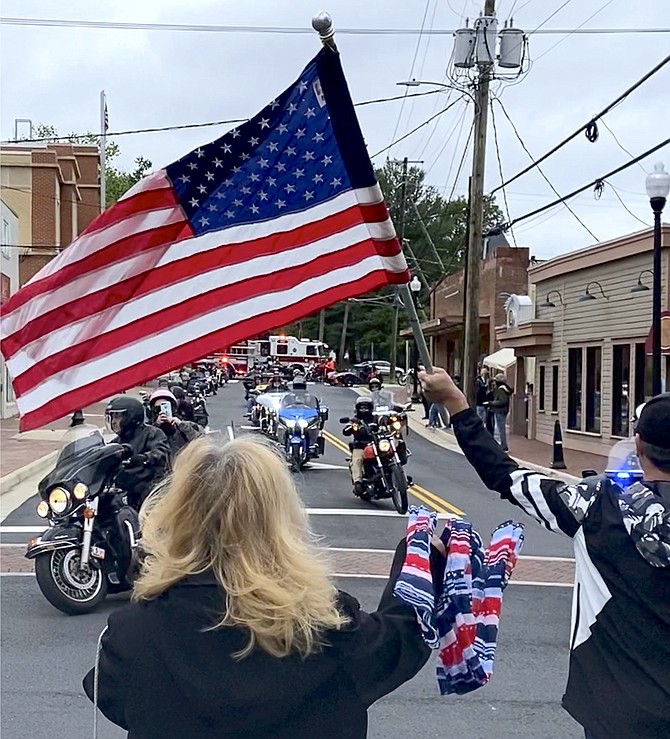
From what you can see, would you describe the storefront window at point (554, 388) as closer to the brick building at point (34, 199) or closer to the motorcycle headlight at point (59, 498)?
the brick building at point (34, 199)

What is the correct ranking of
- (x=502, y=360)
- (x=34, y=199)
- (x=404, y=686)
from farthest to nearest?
(x=34, y=199), (x=502, y=360), (x=404, y=686)

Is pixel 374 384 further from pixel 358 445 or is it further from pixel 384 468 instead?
pixel 384 468

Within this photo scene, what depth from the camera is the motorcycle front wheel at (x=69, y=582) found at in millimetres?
8172

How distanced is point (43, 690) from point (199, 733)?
14.9 feet

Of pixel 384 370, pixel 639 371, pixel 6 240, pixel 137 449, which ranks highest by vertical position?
pixel 6 240

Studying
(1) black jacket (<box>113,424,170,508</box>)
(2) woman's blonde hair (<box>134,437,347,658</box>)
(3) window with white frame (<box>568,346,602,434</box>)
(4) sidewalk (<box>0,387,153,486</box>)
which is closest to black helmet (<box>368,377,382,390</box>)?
(4) sidewalk (<box>0,387,153,486</box>)

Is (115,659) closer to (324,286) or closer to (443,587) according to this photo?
(443,587)

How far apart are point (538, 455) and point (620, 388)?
2499 mm

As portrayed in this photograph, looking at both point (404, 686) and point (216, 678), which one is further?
point (404, 686)

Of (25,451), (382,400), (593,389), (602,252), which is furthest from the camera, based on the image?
(593,389)

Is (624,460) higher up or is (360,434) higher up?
(624,460)

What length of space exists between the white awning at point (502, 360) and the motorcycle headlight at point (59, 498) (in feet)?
89.4

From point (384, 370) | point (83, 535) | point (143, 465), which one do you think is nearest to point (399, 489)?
point (143, 465)

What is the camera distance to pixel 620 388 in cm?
2481
